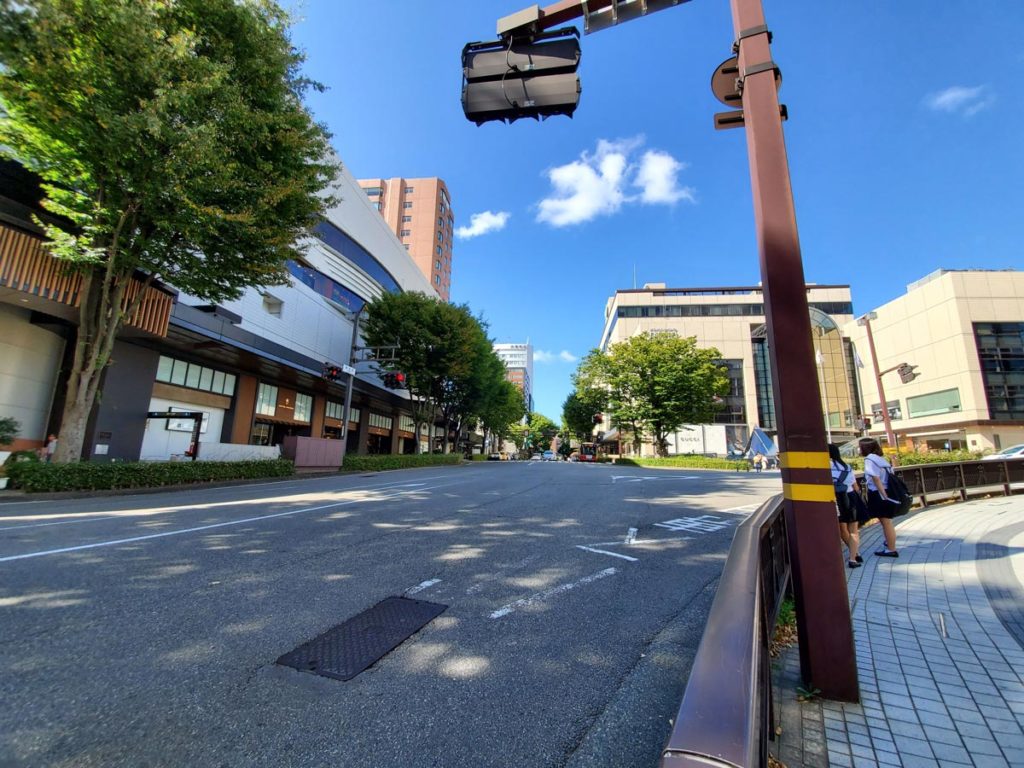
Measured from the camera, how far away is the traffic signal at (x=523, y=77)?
4168 mm

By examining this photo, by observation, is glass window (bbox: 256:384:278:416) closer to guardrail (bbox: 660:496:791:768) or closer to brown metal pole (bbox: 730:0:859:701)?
brown metal pole (bbox: 730:0:859:701)

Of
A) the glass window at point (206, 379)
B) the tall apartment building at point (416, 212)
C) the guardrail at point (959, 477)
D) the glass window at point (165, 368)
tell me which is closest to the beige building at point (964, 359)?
the guardrail at point (959, 477)

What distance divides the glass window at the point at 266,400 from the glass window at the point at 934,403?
5495 cm

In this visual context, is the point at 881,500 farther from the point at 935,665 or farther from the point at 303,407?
the point at 303,407

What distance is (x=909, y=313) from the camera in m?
44.2

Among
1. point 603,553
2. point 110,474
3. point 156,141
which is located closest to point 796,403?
point 603,553

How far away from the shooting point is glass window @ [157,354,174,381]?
18.6 metres

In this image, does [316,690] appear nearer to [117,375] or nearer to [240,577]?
[240,577]

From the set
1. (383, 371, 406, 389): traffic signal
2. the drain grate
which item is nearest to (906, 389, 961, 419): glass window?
(383, 371, 406, 389): traffic signal

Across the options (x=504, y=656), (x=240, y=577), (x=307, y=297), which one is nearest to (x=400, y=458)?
(x=307, y=297)

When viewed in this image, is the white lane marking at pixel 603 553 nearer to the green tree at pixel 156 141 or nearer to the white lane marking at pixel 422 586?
the white lane marking at pixel 422 586

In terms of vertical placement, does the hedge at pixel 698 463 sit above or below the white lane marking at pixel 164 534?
above

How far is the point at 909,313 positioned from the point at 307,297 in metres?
55.4

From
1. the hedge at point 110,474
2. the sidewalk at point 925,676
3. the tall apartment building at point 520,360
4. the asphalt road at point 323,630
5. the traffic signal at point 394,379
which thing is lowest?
the sidewalk at point 925,676
